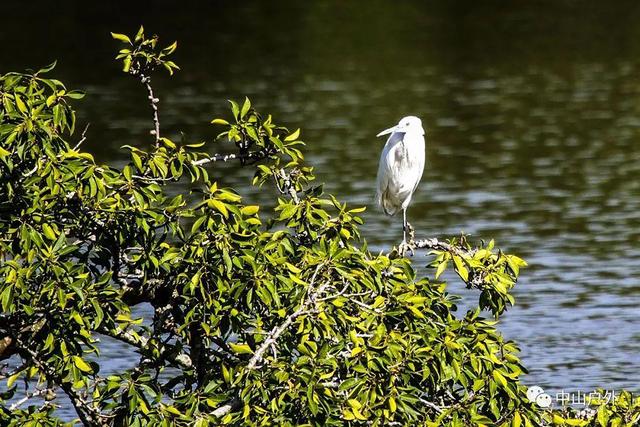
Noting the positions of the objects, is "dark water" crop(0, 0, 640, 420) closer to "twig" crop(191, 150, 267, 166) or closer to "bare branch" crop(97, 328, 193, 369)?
"twig" crop(191, 150, 267, 166)

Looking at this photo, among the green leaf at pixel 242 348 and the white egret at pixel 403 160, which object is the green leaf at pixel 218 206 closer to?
the green leaf at pixel 242 348

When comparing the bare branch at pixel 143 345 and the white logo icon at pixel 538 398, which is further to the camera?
the white logo icon at pixel 538 398

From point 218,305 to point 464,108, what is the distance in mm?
26717

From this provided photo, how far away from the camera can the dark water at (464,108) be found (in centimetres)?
2172

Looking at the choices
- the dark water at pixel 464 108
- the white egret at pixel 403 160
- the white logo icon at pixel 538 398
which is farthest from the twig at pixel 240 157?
the dark water at pixel 464 108

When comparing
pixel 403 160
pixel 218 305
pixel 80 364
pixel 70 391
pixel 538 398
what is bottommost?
pixel 538 398

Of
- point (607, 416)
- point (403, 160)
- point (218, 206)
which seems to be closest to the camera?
point (218, 206)

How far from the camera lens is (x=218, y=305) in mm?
10289

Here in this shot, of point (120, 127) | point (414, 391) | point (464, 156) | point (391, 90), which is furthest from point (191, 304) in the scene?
point (391, 90)

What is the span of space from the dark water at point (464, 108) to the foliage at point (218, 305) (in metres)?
7.33

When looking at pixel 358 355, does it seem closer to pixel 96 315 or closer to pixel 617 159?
pixel 96 315

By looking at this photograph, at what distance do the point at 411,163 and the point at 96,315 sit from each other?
731cm

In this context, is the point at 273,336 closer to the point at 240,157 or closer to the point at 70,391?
the point at 70,391

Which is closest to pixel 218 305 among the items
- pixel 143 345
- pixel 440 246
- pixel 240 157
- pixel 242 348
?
pixel 242 348
